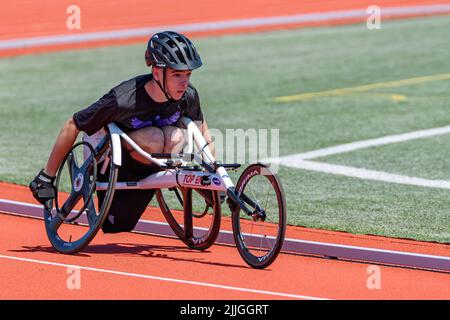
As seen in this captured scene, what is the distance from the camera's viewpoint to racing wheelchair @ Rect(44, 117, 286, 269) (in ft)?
27.9

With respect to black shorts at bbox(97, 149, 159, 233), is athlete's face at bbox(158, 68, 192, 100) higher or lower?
higher

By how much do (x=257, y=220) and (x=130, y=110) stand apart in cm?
131

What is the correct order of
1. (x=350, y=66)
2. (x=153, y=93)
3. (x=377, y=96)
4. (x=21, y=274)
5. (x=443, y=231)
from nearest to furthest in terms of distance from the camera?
(x=21, y=274), (x=153, y=93), (x=443, y=231), (x=377, y=96), (x=350, y=66)

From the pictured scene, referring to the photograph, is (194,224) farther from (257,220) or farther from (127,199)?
(257,220)

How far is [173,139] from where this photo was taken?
9008 millimetres

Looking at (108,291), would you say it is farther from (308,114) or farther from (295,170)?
(308,114)

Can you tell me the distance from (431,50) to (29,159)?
10890 mm

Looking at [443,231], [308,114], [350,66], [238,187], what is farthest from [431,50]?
[238,187]

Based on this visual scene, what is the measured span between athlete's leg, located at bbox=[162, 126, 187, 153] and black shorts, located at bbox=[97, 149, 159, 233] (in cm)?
19

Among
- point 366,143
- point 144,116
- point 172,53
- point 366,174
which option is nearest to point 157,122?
point 144,116

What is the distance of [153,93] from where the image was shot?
888 cm

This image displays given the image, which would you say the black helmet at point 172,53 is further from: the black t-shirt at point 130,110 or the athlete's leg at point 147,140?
the athlete's leg at point 147,140

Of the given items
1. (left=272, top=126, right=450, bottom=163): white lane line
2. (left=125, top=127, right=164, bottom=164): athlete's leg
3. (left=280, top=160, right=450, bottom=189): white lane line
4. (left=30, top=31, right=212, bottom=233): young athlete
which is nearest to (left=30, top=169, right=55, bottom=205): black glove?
(left=30, top=31, right=212, bottom=233): young athlete

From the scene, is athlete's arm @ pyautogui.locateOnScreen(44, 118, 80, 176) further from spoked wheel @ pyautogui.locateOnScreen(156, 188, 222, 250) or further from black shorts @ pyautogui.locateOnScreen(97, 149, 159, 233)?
spoked wheel @ pyautogui.locateOnScreen(156, 188, 222, 250)
